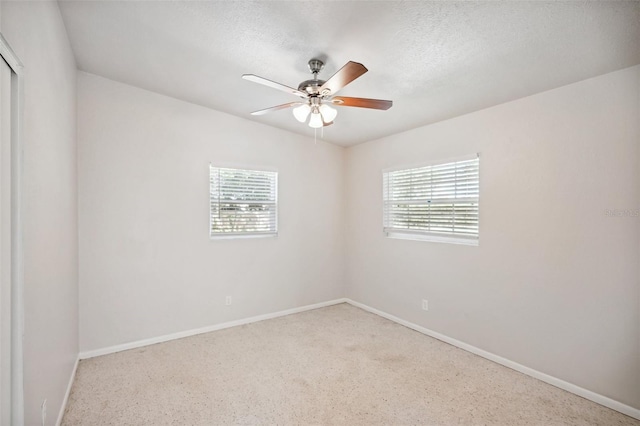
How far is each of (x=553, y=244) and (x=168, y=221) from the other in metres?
3.76

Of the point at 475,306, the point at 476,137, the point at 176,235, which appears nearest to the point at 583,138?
the point at 476,137

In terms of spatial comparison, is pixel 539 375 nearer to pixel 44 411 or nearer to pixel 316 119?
pixel 316 119

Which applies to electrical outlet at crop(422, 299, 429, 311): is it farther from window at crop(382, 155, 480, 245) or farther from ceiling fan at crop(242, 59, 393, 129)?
ceiling fan at crop(242, 59, 393, 129)

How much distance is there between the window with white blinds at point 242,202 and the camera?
3795mm

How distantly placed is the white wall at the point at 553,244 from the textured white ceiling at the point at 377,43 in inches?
10.4

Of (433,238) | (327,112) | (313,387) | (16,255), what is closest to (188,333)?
(313,387)

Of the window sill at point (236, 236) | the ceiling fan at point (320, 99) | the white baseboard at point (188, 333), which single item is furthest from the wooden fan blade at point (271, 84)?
the white baseboard at point (188, 333)

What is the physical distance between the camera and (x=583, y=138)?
2.41 meters

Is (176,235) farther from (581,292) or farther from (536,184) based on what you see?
(581,292)

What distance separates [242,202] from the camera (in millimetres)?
3988

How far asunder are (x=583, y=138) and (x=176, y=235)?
394 cm

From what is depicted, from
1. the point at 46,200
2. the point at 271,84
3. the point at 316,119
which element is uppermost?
the point at 271,84

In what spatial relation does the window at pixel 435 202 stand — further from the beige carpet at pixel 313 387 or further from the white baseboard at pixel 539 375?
the beige carpet at pixel 313 387

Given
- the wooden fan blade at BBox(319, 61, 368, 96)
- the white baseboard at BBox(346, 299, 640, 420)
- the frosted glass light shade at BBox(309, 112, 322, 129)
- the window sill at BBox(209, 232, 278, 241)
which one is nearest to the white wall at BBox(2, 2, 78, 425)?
the window sill at BBox(209, 232, 278, 241)
